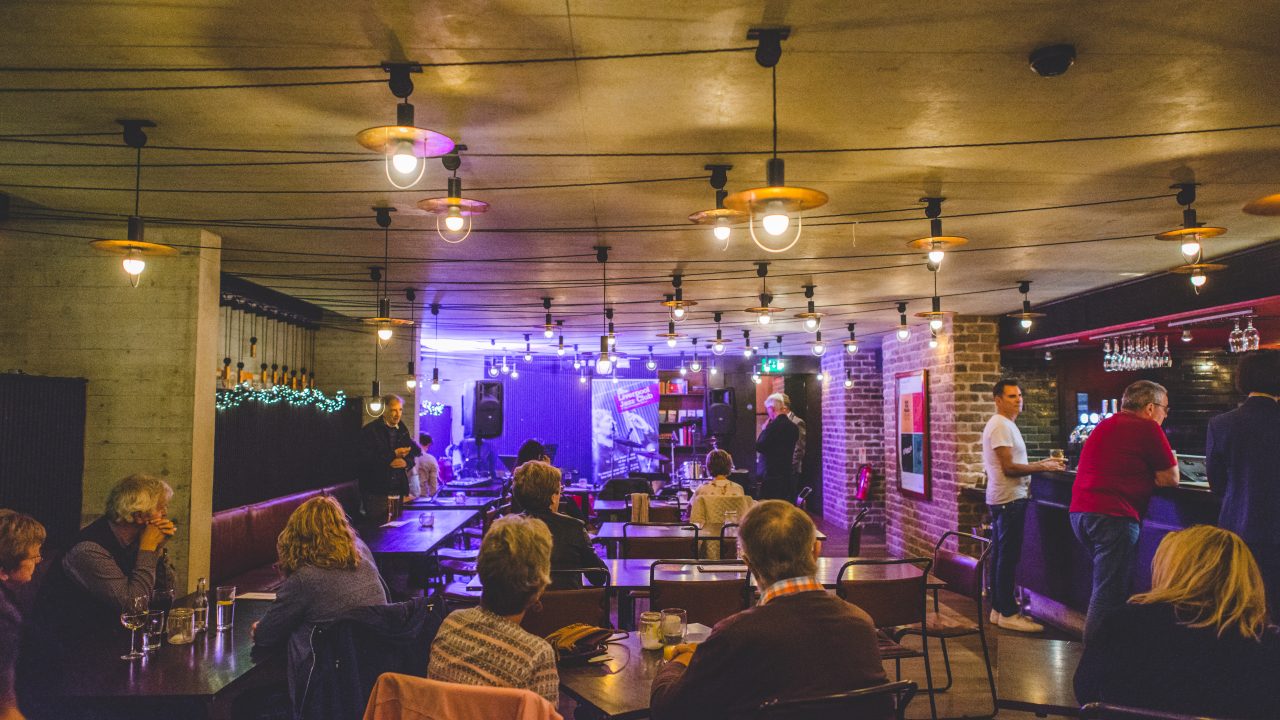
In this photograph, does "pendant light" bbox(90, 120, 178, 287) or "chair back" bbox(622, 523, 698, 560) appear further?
"chair back" bbox(622, 523, 698, 560)

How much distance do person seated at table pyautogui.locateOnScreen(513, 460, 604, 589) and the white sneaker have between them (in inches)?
154

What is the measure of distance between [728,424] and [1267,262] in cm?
917

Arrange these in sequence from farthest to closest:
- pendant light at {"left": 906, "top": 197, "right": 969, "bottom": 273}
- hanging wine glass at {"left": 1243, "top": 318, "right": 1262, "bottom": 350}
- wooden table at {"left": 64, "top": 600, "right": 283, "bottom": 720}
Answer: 1. hanging wine glass at {"left": 1243, "top": 318, "right": 1262, "bottom": 350}
2. pendant light at {"left": 906, "top": 197, "right": 969, "bottom": 273}
3. wooden table at {"left": 64, "top": 600, "right": 283, "bottom": 720}

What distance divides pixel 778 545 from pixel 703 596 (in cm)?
140

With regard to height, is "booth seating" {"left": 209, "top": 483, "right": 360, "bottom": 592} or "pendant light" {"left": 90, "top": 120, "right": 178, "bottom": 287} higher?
"pendant light" {"left": 90, "top": 120, "right": 178, "bottom": 287}

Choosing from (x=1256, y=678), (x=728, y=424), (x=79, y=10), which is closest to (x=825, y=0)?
(x=1256, y=678)

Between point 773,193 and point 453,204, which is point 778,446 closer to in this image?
point 453,204

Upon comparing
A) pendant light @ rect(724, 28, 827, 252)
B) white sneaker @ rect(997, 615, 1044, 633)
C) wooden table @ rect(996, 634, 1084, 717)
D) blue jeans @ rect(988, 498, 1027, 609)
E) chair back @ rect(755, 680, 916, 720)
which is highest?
pendant light @ rect(724, 28, 827, 252)

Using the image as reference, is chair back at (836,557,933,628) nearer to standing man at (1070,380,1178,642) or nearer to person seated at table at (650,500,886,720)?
standing man at (1070,380,1178,642)

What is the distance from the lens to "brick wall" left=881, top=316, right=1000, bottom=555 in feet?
29.0

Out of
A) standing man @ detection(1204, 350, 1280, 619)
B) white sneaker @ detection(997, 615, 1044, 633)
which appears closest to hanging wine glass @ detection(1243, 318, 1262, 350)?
standing man @ detection(1204, 350, 1280, 619)

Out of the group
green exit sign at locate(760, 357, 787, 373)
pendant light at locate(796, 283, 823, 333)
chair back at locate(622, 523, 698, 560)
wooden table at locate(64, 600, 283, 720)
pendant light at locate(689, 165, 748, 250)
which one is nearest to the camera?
wooden table at locate(64, 600, 283, 720)

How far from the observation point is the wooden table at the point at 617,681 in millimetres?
2373

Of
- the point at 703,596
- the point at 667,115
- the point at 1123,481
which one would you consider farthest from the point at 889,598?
the point at 667,115
